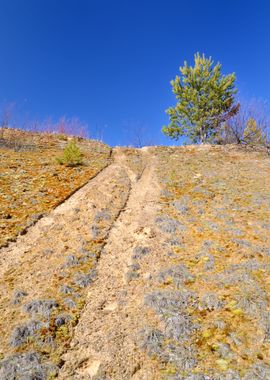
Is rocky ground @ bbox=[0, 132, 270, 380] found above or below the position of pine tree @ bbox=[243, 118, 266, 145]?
below

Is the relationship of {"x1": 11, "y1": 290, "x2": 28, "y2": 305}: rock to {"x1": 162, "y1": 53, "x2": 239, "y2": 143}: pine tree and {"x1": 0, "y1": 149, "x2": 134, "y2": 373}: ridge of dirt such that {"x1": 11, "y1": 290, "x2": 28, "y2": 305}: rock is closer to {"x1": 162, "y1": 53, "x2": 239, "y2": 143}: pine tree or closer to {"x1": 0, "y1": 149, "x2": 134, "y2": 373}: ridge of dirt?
{"x1": 0, "y1": 149, "x2": 134, "y2": 373}: ridge of dirt

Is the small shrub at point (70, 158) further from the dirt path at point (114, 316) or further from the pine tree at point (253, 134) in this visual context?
the pine tree at point (253, 134)

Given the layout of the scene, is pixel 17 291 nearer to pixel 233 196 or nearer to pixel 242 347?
pixel 242 347

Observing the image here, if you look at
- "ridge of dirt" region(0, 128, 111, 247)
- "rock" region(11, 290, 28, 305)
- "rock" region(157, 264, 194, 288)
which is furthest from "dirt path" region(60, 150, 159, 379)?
"ridge of dirt" region(0, 128, 111, 247)

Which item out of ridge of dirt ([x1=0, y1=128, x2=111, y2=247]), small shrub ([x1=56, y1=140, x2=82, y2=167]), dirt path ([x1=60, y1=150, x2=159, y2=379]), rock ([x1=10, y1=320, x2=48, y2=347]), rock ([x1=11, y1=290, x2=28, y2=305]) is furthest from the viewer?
small shrub ([x1=56, y1=140, x2=82, y2=167])

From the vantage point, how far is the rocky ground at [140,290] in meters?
2.80

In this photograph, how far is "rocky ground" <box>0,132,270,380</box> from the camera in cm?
280

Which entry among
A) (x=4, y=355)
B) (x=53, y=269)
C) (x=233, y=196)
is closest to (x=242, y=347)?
(x=4, y=355)

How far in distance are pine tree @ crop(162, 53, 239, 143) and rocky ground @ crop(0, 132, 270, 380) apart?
11.8 metres

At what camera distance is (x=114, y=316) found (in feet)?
11.3

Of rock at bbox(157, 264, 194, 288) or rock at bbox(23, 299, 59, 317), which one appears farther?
rock at bbox(157, 264, 194, 288)

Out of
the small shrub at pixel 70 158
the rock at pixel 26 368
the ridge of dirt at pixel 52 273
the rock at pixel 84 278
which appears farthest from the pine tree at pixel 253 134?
the rock at pixel 26 368

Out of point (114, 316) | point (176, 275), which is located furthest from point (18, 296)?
point (176, 275)

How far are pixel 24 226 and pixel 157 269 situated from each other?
9.91ft
